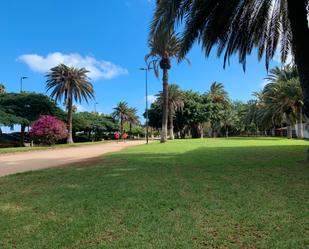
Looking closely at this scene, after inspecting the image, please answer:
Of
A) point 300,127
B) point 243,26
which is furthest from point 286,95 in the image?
point 243,26

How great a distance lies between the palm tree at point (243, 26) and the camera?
11492mm

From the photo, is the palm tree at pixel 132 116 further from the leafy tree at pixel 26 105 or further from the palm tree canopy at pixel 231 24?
the palm tree canopy at pixel 231 24

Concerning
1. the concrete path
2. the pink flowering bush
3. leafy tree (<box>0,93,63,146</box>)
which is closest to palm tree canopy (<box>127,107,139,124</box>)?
leafy tree (<box>0,93,63,146</box>)

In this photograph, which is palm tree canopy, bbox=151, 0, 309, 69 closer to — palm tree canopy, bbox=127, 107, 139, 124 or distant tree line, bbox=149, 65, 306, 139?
distant tree line, bbox=149, 65, 306, 139

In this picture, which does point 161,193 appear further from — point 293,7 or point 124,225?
point 293,7

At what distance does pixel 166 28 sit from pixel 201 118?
1988 inches

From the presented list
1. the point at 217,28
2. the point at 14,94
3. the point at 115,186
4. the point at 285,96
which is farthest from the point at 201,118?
the point at 115,186

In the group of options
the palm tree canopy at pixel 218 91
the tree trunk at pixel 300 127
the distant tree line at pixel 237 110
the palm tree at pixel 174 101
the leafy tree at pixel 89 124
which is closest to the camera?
the distant tree line at pixel 237 110

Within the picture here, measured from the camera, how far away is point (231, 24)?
13.0 meters

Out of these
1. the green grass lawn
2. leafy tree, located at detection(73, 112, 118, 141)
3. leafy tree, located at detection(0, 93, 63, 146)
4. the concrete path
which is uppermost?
leafy tree, located at detection(0, 93, 63, 146)

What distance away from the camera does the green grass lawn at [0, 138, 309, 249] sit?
14.6 feet

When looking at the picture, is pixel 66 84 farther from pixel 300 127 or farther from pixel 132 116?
pixel 132 116

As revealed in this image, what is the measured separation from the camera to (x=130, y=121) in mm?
97625

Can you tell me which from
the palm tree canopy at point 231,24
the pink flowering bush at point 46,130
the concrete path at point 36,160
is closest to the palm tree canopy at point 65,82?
the pink flowering bush at point 46,130
